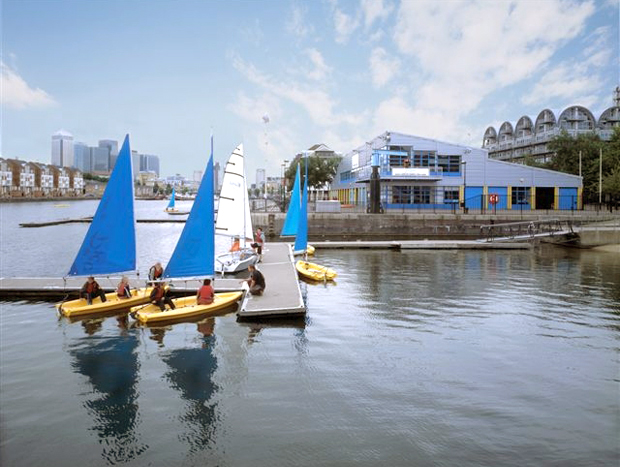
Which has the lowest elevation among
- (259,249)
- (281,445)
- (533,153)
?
(281,445)

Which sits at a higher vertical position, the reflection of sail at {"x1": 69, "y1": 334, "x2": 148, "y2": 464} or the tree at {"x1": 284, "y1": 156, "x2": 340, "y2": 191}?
the tree at {"x1": 284, "y1": 156, "x2": 340, "y2": 191}

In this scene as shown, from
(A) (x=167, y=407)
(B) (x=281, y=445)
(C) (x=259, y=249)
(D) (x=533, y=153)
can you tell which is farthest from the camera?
(D) (x=533, y=153)

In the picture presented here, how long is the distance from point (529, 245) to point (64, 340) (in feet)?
139

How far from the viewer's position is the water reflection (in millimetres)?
10836

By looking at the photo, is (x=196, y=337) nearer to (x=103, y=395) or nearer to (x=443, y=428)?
(x=103, y=395)

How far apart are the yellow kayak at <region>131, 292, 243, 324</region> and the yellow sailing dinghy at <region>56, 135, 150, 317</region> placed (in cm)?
190

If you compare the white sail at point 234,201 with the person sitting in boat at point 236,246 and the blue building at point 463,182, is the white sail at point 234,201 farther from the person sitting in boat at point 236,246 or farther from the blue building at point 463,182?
the blue building at point 463,182

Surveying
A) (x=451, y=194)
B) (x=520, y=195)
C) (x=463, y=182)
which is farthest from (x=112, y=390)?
(x=520, y=195)

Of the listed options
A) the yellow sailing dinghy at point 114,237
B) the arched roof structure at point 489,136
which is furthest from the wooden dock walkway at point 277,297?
the arched roof structure at point 489,136

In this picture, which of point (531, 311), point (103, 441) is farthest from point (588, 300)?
point (103, 441)

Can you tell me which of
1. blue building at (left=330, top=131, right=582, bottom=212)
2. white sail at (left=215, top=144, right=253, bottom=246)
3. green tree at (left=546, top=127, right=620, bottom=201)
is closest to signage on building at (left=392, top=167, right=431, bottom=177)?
blue building at (left=330, top=131, right=582, bottom=212)

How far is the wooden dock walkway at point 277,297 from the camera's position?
19.8 m

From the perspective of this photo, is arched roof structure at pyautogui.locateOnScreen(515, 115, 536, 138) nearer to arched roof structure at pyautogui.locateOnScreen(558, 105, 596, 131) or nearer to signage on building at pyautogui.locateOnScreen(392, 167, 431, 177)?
arched roof structure at pyautogui.locateOnScreen(558, 105, 596, 131)

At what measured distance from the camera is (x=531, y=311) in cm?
2261
